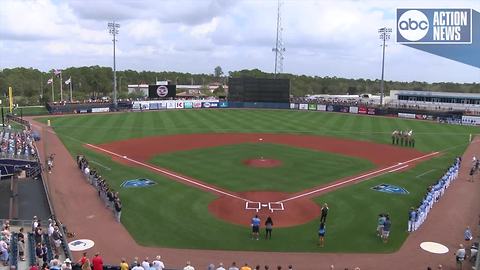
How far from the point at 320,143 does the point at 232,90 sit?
135 ft

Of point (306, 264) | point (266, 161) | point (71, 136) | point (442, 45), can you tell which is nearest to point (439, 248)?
point (306, 264)

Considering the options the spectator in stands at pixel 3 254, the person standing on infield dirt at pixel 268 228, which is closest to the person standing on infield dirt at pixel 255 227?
the person standing on infield dirt at pixel 268 228

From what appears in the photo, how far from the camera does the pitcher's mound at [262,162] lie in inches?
1341

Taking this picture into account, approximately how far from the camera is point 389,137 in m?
50.5

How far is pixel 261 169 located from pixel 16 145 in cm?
2104

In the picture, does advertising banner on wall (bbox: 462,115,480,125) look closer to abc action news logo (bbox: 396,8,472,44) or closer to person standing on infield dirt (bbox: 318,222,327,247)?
person standing on infield dirt (bbox: 318,222,327,247)

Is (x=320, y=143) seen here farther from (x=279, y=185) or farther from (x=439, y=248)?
(x=439, y=248)

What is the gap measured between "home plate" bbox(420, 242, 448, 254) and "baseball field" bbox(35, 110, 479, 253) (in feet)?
3.62

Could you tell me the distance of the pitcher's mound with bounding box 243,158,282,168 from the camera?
3406cm

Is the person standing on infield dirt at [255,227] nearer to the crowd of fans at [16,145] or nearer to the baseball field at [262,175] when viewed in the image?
the baseball field at [262,175]

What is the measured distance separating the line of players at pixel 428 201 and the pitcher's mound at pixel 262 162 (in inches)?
474

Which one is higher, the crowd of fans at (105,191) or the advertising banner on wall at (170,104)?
the advertising banner on wall at (170,104)

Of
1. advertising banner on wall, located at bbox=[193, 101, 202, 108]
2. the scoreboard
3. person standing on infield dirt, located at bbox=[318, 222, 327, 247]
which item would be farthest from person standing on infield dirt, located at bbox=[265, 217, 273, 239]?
advertising banner on wall, located at bbox=[193, 101, 202, 108]

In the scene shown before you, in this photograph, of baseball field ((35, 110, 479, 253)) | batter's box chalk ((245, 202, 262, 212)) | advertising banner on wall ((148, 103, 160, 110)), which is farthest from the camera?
advertising banner on wall ((148, 103, 160, 110))
